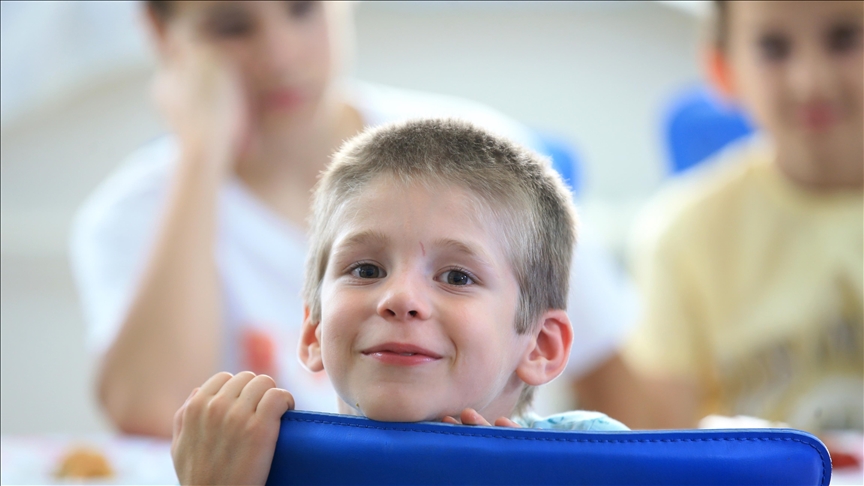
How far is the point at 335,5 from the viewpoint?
1.10 metres

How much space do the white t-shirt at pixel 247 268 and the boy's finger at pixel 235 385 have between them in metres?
0.53

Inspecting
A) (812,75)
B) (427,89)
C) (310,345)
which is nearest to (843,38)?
(812,75)

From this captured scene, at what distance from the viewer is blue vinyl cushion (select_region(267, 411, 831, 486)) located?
1.35 ft

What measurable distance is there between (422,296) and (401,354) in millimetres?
35

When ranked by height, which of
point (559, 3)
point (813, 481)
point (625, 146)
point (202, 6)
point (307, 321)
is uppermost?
point (559, 3)

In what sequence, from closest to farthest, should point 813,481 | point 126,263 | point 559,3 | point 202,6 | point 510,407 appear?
point 813,481
point 510,407
point 202,6
point 126,263
point 559,3

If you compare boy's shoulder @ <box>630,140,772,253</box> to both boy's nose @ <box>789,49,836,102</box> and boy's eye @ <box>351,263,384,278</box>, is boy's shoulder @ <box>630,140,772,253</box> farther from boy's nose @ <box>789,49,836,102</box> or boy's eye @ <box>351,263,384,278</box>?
boy's eye @ <box>351,263,384,278</box>

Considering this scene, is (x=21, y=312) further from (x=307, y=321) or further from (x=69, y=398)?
(x=307, y=321)

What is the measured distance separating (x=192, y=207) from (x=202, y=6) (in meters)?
0.24

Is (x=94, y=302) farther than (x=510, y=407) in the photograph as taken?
Yes

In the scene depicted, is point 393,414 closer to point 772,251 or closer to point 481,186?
point 481,186

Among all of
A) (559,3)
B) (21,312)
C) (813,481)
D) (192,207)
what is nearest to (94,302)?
(192,207)

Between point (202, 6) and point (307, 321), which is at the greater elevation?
point (202, 6)

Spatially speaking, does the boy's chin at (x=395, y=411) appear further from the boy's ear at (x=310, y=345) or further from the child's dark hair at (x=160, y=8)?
the child's dark hair at (x=160, y=8)
